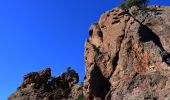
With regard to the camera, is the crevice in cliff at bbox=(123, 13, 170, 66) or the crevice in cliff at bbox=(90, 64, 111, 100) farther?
the crevice in cliff at bbox=(90, 64, 111, 100)

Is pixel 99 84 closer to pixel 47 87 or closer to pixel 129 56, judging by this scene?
pixel 129 56

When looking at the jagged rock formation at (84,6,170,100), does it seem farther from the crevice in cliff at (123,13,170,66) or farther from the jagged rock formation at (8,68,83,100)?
the jagged rock formation at (8,68,83,100)

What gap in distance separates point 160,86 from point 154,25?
58.1 feet

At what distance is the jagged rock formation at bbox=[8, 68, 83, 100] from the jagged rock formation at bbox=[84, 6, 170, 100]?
24566 mm

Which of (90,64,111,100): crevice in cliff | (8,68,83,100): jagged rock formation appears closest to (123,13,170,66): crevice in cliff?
(90,64,111,100): crevice in cliff

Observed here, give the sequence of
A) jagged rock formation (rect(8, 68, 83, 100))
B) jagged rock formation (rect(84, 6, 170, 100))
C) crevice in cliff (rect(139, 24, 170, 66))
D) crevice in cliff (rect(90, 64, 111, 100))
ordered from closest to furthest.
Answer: jagged rock formation (rect(84, 6, 170, 100))
crevice in cliff (rect(139, 24, 170, 66))
crevice in cliff (rect(90, 64, 111, 100))
jagged rock formation (rect(8, 68, 83, 100))

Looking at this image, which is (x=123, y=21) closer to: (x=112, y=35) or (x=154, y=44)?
(x=112, y=35)

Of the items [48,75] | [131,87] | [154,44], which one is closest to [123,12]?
[154,44]

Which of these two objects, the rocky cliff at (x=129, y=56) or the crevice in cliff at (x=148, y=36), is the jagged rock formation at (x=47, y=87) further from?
the crevice in cliff at (x=148, y=36)

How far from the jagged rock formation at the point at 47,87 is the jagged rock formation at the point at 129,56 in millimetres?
24566

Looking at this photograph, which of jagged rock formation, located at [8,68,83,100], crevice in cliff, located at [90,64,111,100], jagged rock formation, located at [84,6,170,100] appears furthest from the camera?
jagged rock formation, located at [8,68,83,100]

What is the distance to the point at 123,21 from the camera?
70.1m

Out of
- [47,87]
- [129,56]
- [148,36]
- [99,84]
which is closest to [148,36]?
[148,36]

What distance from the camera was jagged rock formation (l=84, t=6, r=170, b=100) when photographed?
182 feet
